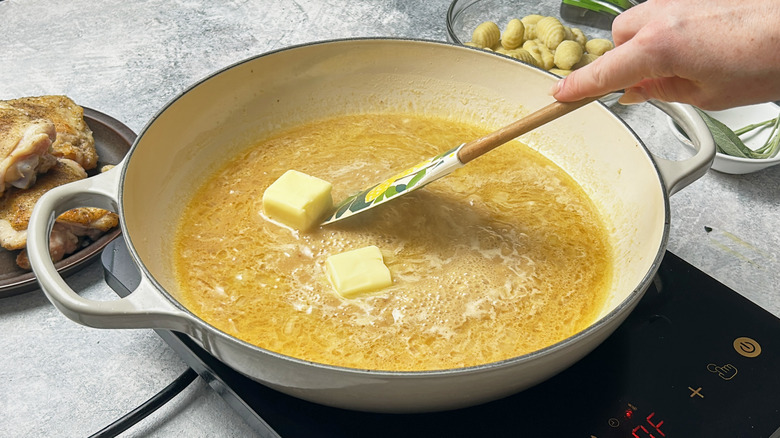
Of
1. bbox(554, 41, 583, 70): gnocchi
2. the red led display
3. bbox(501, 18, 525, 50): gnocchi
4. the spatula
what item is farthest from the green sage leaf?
the red led display

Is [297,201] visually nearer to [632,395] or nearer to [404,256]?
[404,256]

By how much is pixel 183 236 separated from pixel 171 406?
1.11ft

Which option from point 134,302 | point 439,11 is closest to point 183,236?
point 134,302

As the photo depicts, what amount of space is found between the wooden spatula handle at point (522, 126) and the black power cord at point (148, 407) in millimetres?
644

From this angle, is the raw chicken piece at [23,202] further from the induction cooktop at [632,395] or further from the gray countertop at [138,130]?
the induction cooktop at [632,395]

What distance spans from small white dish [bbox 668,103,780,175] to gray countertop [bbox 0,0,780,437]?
46mm

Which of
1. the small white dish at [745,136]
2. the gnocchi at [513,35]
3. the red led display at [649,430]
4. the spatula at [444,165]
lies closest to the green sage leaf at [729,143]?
the small white dish at [745,136]

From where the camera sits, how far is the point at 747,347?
1094 mm

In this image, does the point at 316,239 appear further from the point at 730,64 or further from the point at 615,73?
the point at 730,64

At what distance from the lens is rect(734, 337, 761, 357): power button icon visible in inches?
42.7

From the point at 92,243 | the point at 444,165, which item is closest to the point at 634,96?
the point at 444,165

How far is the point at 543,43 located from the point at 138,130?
120cm

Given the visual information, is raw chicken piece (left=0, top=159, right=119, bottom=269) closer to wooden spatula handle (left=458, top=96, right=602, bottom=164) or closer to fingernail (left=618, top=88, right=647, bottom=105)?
wooden spatula handle (left=458, top=96, right=602, bottom=164)

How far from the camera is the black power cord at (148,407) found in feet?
3.49
